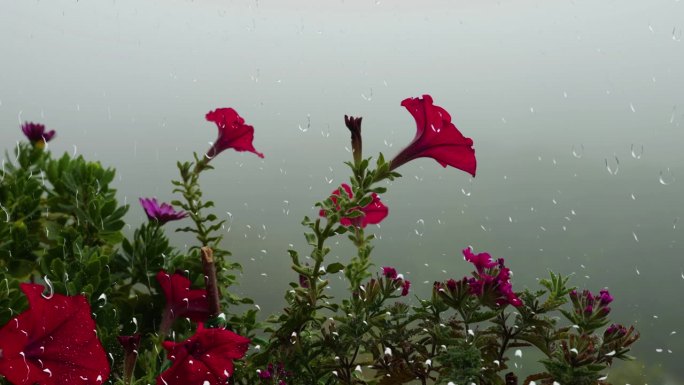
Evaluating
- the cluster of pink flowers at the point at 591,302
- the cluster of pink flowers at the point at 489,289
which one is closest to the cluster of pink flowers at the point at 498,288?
the cluster of pink flowers at the point at 489,289

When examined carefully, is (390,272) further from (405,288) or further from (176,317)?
(176,317)

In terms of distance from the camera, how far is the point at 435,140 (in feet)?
3.52

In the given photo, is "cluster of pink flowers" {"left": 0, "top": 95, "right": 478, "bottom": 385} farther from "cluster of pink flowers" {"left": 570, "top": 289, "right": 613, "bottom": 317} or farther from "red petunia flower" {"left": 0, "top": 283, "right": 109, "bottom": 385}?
"cluster of pink flowers" {"left": 570, "top": 289, "right": 613, "bottom": 317}

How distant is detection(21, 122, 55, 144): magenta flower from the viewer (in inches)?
70.0

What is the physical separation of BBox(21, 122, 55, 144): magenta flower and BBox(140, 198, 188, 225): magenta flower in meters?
0.73

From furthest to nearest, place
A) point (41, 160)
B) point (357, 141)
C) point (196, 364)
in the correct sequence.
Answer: point (41, 160)
point (357, 141)
point (196, 364)

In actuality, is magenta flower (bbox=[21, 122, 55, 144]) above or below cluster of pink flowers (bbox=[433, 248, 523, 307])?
above

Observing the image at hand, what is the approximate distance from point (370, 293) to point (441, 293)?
5.7 inches

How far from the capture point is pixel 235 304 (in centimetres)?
137

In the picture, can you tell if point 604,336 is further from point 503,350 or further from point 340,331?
point 340,331

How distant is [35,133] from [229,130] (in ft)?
2.40

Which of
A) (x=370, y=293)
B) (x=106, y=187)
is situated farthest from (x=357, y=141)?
(x=106, y=187)

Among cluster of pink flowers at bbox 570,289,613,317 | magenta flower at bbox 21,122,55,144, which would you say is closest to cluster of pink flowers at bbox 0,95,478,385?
cluster of pink flowers at bbox 570,289,613,317

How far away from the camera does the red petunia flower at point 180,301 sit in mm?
1128
